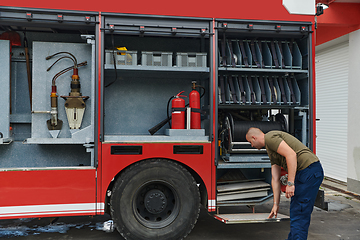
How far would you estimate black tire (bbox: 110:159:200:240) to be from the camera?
12.5 feet

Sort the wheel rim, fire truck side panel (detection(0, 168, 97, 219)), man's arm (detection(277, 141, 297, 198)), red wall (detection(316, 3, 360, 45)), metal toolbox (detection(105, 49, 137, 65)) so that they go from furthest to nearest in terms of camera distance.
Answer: red wall (detection(316, 3, 360, 45)), metal toolbox (detection(105, 49, 137, 65)), the wheel rim, fire truck side panel (detection(0, 168, 97, 219)), man's arm (detection(277, 141, 297, 198))

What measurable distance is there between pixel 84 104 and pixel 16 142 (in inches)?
47.2

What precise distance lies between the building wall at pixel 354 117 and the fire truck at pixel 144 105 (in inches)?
123

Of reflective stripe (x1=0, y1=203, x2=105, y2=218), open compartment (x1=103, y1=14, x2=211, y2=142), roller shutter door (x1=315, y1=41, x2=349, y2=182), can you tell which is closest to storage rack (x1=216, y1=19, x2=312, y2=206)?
open compartment (x1=103, y1=14, x2=211, y2=142)

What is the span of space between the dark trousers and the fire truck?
576 mm

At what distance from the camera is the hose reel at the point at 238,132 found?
428 cm

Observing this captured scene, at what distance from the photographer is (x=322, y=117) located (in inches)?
360

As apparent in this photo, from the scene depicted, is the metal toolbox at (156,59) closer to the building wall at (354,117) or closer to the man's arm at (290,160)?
the man's arm at (290,160)

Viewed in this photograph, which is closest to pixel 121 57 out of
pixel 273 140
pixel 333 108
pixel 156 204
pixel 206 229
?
pixel 156 204

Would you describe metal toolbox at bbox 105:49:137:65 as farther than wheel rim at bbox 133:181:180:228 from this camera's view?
Yes

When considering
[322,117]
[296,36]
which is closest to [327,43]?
[322,117]

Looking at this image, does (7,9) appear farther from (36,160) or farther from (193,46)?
(193,46)

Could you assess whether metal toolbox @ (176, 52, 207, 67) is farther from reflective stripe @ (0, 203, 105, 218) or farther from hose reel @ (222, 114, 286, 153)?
reflective stripe @ (0, 203, 105, 218)

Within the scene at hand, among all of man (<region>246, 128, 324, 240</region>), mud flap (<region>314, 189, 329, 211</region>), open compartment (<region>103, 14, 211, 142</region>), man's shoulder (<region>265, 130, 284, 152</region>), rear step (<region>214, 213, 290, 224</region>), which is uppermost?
open compartment (<region>103, 14, 211, 142</region>)
